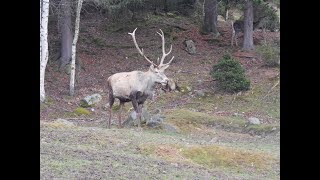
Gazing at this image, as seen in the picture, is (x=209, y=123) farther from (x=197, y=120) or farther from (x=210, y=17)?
(x=210, y=17)

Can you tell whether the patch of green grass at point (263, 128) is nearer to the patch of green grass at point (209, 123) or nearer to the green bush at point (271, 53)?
the patch of green grass at point (209, 123)

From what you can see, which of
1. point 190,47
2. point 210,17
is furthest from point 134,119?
point 210,17

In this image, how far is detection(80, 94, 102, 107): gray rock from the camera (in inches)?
729

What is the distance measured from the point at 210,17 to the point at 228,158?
59.0 ft

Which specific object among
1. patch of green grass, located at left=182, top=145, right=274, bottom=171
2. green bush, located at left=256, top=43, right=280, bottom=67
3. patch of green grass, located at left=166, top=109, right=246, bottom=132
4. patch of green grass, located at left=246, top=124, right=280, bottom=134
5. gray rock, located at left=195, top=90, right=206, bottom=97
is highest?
green bush, located at left=256, top=43, right=280, bottom=67

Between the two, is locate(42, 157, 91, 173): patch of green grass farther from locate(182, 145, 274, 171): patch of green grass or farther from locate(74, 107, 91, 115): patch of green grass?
locate(74, 107, 91, 115): patch of green grass

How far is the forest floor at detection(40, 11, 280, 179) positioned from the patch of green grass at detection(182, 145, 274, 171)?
2cm

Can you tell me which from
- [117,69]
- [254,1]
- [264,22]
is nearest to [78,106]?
Answer: [117,69]

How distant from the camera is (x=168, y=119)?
48.0ft

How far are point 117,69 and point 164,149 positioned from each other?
42.8ft

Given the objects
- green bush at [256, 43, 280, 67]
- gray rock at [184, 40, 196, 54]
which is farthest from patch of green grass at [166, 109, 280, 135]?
gray rock at [184, 40, 196, 54]
